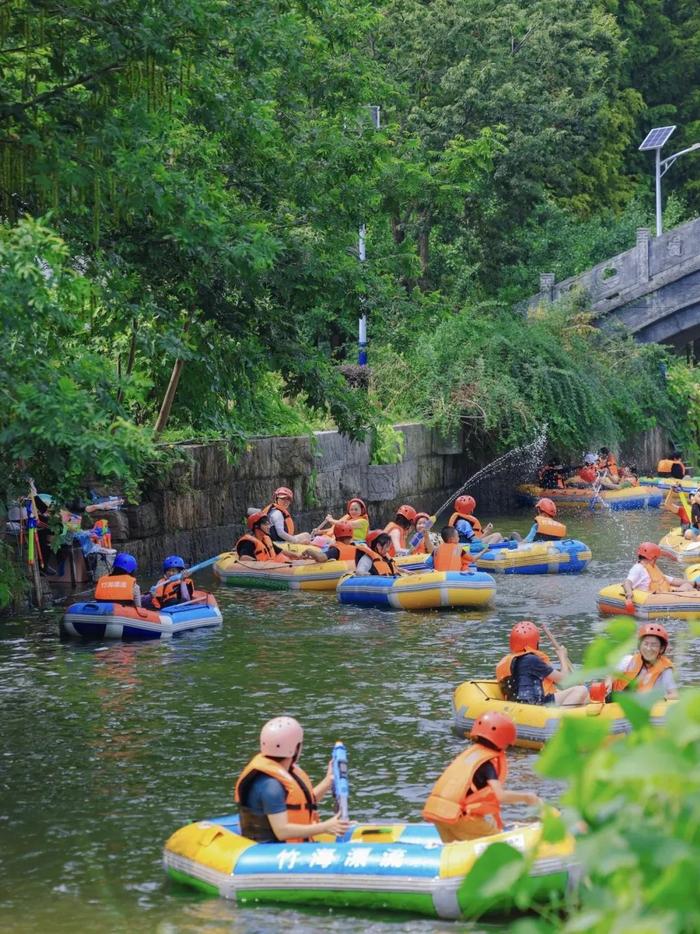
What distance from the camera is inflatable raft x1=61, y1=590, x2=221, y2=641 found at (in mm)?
17953

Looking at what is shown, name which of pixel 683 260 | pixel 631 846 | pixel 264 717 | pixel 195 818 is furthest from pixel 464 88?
pixel 631 846

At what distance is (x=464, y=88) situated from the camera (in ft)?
126

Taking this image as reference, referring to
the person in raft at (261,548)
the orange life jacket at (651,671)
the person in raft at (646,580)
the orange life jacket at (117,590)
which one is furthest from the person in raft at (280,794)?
the person in raft at (261,548)

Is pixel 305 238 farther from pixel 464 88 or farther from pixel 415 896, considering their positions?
pixel 464 88

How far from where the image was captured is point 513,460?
35.9m

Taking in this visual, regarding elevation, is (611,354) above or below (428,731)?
above

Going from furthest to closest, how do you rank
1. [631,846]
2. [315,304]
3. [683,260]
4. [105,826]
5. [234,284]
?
[683,260]
[315,304]
[234,284]
[105,826]
[631,846]

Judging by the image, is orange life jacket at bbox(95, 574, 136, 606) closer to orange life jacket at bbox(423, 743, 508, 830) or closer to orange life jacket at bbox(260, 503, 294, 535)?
orange life jacket at bbox(260, 503, 294, 535)

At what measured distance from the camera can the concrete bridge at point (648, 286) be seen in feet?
124

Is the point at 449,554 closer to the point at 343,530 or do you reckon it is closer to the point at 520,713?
the point at 343,530

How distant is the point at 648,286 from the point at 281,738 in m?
31.1

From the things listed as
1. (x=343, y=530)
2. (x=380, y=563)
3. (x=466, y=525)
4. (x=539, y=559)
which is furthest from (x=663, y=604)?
(x=466, y=525)

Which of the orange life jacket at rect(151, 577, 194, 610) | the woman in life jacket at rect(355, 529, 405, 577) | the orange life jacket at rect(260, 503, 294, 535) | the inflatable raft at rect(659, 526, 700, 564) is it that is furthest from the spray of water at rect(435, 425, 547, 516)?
the orange life jacket at rect(151, 577, 194, 610)

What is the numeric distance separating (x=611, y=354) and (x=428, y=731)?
26840 mm
